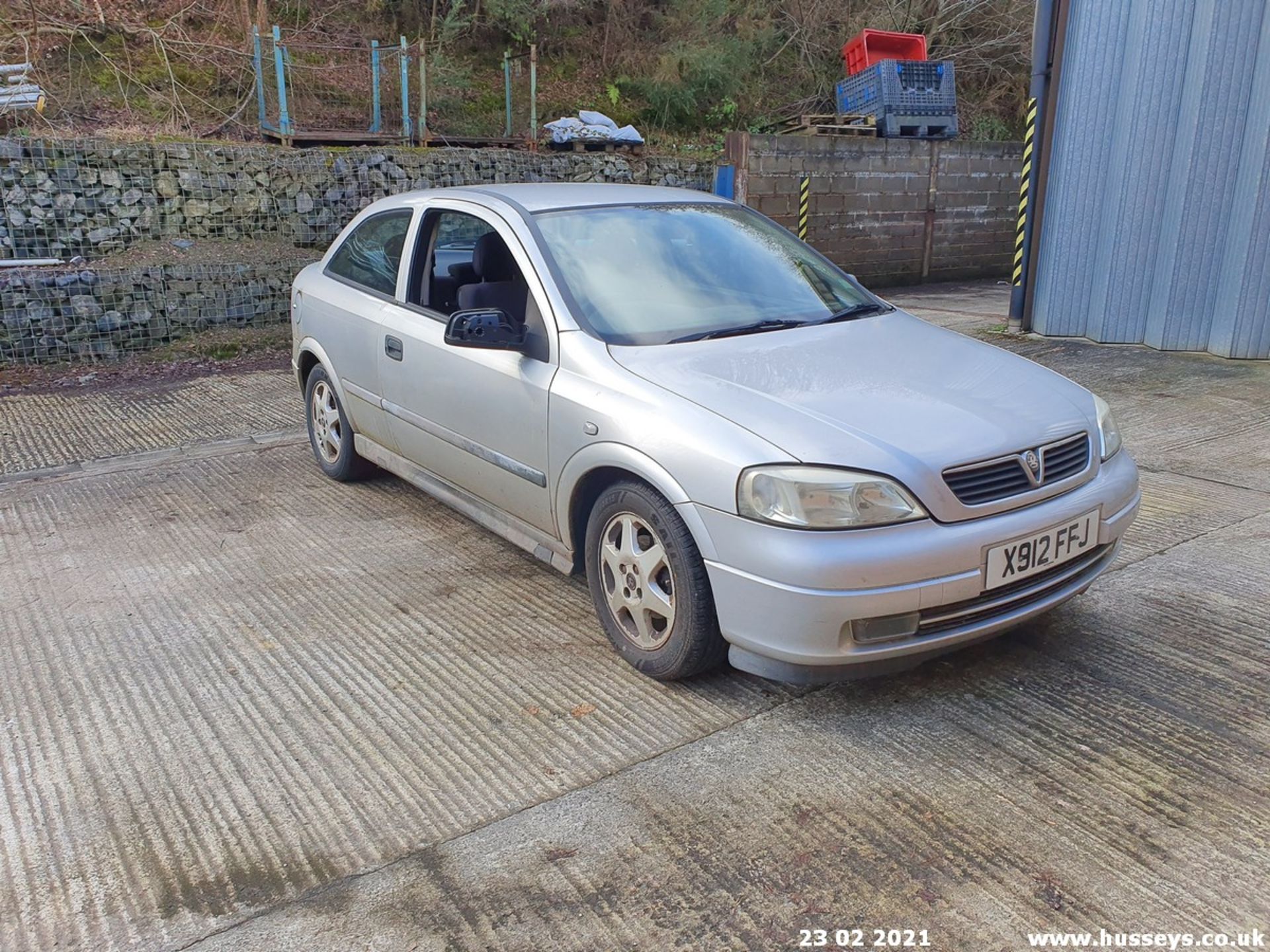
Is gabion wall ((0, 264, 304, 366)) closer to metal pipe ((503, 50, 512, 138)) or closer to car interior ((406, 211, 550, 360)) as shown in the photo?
metal pipe ((503, 50, 512, 138))

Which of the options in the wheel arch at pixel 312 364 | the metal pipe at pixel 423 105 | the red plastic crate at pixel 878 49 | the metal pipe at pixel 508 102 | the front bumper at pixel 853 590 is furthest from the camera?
the red plastic crate at pixel 878 49

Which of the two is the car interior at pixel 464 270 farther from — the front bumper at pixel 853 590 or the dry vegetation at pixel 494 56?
the dry vegetation at pixel 494 56

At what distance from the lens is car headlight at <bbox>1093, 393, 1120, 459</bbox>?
11.4 ft

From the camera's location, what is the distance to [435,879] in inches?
100

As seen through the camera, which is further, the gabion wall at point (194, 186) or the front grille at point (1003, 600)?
the gabion wall at point (194, 186)

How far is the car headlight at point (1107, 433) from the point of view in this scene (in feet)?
11.4

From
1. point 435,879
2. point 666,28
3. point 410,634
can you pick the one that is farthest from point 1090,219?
point 666,28

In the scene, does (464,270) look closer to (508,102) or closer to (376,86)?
(376,86)

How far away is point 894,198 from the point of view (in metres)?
14.1

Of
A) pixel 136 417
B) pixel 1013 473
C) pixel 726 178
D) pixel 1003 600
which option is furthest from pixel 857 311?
pixel 726 178

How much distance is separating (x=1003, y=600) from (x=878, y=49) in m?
13.9

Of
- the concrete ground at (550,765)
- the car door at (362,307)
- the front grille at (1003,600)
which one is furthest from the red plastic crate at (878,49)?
the front grille at (1003,600)

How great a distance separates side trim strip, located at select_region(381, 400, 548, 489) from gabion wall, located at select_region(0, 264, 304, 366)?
5180 mm

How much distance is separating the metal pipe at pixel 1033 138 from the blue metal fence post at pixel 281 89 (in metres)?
7.27
